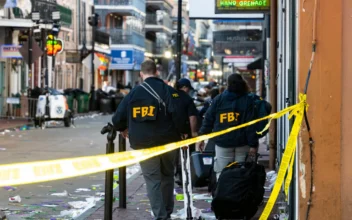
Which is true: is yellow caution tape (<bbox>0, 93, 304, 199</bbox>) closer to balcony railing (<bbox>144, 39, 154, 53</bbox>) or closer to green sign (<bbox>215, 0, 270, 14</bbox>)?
green sign (<bbox>215, 0, 270, 14</bbox>)

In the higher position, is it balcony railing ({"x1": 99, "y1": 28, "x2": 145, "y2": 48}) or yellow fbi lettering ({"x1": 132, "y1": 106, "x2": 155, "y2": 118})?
balcony railing ({"x1": 99, "y1": 28, "x2": 145, "y2": 48})

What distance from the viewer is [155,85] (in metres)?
9.03

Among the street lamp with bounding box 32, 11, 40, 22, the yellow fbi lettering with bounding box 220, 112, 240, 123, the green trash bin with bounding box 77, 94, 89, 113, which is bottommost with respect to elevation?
the green trash bin with bounding box 77, 94, 89, 113

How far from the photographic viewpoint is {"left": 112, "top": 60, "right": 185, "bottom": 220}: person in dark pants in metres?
8.84

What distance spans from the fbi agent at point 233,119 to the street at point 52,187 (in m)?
1.94

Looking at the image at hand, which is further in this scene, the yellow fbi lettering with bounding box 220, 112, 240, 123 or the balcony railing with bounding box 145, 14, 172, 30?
the balcony railing with bounding box 145, 14, 172, 30

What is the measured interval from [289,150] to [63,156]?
11747 millimetres

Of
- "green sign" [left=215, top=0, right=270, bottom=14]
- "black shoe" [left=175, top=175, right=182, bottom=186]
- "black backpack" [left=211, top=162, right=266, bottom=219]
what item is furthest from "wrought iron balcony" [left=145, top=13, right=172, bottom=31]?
"black backpack" [left=211, top=162, right=266, bottom=219]

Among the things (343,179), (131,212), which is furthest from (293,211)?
(131,212)

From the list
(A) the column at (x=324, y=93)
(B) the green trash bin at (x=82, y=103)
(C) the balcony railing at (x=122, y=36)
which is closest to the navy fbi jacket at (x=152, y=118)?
(A) the column at (x=324, y=93)

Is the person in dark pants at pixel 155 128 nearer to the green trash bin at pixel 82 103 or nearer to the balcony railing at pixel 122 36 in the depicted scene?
the green trash bin at pixel 82 103

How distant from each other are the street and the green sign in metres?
3.42

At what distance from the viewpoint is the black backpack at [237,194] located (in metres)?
8.72

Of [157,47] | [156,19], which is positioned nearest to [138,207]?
[156,19]
